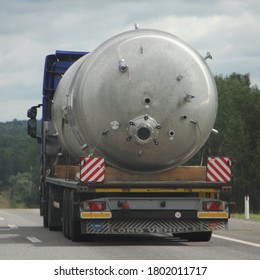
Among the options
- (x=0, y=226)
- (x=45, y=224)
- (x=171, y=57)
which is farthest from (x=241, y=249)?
(x=0, y=226)

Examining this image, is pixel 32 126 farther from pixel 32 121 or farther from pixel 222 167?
pixel 222 167

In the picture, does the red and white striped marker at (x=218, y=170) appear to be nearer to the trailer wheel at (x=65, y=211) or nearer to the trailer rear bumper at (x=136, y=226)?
the trailer rear bumper at (x=136, y=226)

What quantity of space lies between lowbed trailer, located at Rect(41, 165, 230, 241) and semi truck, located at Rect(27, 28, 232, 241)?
0.7 inches

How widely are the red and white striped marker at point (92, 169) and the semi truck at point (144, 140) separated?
2 cm

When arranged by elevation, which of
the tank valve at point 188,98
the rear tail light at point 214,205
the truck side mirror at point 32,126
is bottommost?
the rear tail light at point 214,205

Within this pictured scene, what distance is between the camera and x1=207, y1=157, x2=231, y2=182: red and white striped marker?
60.1 feet

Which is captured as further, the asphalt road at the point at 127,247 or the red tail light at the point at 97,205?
the red tail light at the point at 97,205

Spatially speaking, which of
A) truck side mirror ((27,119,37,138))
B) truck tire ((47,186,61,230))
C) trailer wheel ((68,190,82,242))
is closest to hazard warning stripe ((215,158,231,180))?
trailer wheel ((68,190,82,242))

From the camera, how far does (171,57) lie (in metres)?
17.6

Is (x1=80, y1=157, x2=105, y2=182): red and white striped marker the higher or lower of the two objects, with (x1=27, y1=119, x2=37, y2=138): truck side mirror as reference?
lower

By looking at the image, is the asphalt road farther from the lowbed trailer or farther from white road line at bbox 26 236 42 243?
the lowbed trailer

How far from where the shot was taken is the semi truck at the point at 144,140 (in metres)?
17.4

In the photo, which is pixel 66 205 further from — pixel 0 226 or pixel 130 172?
pixel 0 226

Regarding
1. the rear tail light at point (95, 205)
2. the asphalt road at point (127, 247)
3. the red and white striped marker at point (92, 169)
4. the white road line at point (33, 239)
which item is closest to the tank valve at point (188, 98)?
the red and white striped marker at point (92, 169)
